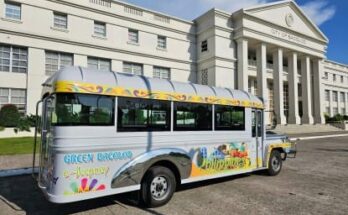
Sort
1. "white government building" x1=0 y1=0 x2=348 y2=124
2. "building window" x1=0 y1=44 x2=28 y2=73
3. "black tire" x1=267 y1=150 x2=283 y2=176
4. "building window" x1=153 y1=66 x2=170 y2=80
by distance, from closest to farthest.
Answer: "black tire" x1=267 y1=150 x2=283 y2=176 → "building window" x1=0 y1=44 x2=28 y2=73 → "white government building" x1=0 y1=0 x2=348 y2=124 → "building window" x1=153 y1=66 x2=170 y2=80

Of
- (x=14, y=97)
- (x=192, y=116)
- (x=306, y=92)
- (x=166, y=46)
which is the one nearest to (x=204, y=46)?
(x=166, y=46)

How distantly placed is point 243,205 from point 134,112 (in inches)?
119

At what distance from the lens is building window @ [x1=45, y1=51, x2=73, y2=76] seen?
2370 cm

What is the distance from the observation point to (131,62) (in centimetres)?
2845

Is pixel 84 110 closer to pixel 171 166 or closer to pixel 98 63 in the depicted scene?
pixel 171 166

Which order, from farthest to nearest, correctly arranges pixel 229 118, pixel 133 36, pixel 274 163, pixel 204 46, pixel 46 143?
pixel 204 46 → pixel 133 36 → pixel 274 163 → pixel 229 118 → pixel 46 143

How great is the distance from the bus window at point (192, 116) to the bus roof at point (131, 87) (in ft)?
0.50

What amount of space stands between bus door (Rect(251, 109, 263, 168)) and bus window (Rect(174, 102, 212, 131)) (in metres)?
1.91

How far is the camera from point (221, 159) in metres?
7.33

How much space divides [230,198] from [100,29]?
79.6 feet

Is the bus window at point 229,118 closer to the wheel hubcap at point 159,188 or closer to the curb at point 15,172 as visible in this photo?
the wheel hubcap at point 159,188

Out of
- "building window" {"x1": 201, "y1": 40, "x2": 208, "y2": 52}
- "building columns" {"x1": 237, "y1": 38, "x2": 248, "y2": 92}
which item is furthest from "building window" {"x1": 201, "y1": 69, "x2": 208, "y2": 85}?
"building columns" {"x1": 237, "y1": 38, "x2": 248, "y2": 92}

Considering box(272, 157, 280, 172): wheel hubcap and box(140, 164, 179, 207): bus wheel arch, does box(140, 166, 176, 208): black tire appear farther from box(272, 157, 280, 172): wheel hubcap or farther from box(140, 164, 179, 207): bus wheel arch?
box(272, 157, 280, 172): wheel hubcap

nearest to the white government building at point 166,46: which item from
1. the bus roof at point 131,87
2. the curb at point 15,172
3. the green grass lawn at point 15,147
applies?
the green grass lawn at point 15,147
